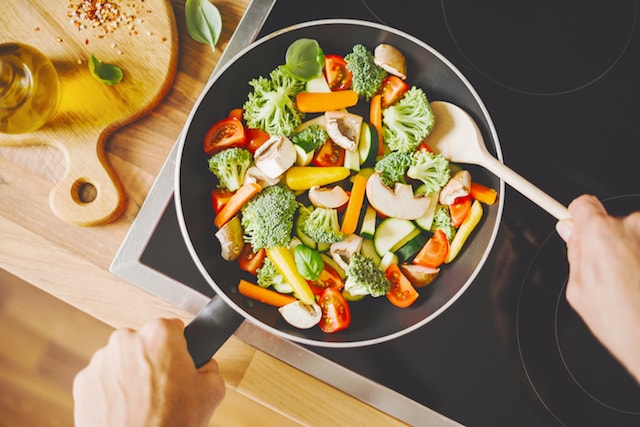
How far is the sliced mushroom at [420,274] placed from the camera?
113 centimetres

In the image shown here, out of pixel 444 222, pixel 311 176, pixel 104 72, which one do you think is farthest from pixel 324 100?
pixel 104 72

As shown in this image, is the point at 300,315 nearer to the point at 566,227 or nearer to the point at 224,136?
the point at 224,136

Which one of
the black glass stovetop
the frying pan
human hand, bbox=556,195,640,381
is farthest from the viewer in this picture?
the black glass stovetop

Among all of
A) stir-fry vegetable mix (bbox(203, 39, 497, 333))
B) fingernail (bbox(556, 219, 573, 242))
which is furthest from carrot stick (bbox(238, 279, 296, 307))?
fingernail (bbox(556, 219, 573, 242))

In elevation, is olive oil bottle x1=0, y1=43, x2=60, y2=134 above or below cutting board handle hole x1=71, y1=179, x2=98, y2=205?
above

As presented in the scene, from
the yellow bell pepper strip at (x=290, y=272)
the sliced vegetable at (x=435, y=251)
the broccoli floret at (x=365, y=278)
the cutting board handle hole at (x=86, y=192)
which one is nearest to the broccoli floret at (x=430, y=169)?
the sliced vegetable at (x=435, y=251)

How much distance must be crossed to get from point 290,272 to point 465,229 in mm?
392

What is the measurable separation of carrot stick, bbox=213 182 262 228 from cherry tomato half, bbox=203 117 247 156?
0.10 m

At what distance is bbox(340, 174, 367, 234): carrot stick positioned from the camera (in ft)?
3.80

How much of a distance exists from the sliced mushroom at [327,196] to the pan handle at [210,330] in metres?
0.30

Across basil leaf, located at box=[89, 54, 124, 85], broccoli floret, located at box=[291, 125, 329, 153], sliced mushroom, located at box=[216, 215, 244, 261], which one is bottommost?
sliced mushroom, located at box=[216, 215, 244, 261]

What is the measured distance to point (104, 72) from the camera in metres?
1.15

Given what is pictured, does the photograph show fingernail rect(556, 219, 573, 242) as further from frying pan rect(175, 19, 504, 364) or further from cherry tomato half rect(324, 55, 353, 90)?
cherry tomato half rect(324, 55, 353, 90)

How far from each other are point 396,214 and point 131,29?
2.42ft
